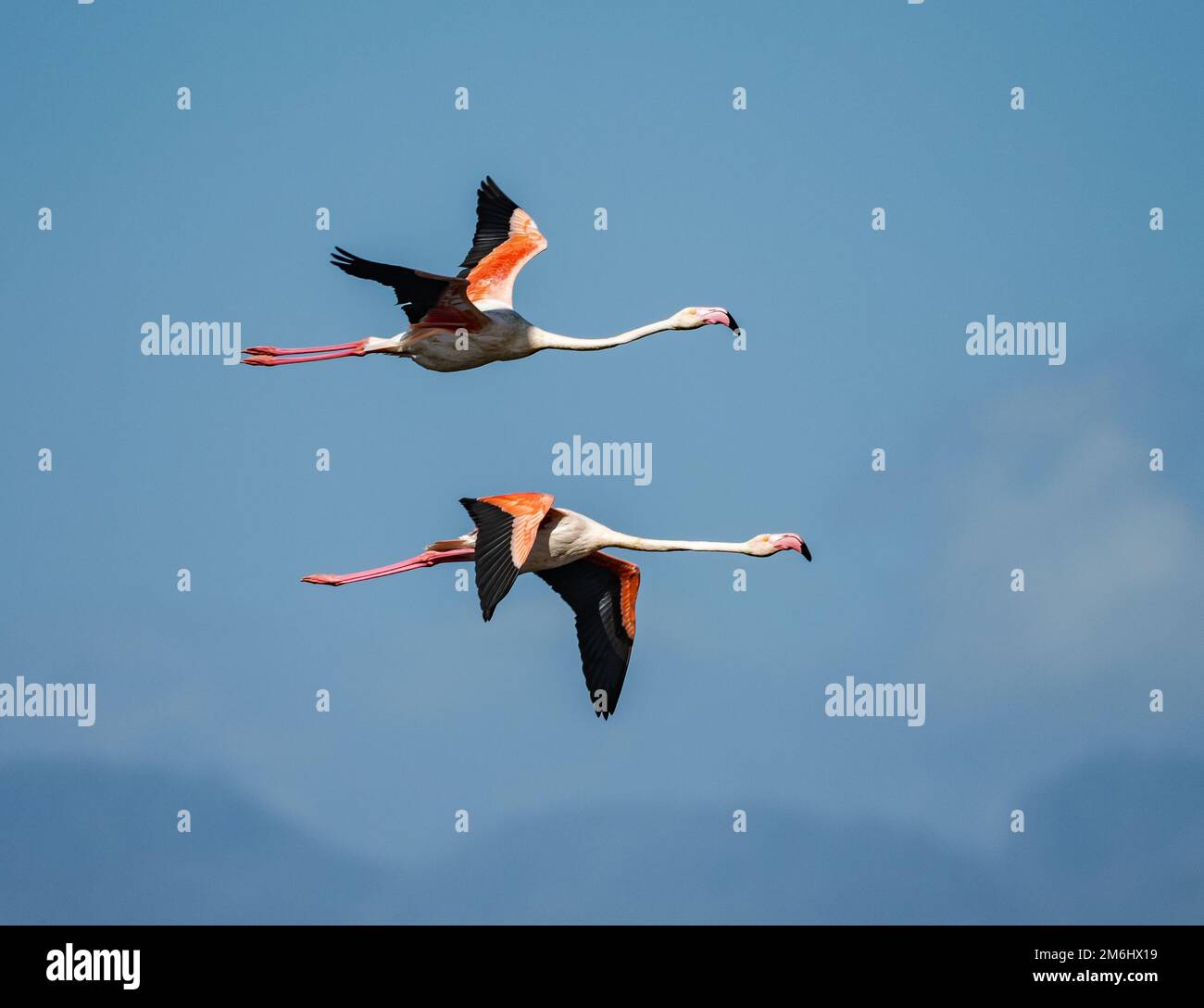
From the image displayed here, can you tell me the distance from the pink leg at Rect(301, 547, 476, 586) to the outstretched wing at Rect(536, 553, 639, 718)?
0.95 meters

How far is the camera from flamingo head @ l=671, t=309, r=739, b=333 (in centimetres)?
2630

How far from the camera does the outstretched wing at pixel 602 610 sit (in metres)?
25.1

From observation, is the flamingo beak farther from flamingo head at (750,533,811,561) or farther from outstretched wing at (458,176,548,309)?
outstretched wing at (458,176,548,309)

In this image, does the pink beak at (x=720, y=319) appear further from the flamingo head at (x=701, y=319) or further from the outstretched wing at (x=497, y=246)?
the outstretched wing at (x=497, y=246)

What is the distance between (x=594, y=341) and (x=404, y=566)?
3511 millimetres

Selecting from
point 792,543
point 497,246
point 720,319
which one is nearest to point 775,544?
point 792,543

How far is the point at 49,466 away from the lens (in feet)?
93.5

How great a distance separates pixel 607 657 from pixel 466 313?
4045 millimetres

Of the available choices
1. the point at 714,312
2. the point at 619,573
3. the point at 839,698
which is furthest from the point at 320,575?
the point at 839,698

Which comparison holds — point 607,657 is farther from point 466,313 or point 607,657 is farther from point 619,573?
point 466,313

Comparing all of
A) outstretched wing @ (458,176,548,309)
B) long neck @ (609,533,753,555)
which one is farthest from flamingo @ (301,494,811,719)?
outstretched wing @ (458,176,548,309)

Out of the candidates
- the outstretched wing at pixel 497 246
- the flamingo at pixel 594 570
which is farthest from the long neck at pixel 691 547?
the outstretched wing at pixel 497 246

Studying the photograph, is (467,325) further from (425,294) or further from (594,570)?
(594,570)

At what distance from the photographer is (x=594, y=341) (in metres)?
26.5
